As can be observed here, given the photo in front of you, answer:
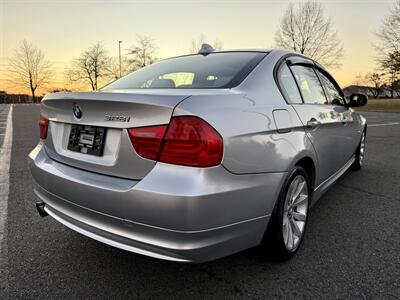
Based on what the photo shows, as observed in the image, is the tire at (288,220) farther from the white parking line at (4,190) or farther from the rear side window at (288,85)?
the white parking line at (4,190)

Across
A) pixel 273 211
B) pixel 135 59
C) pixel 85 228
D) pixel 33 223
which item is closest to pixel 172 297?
pixel 85 228

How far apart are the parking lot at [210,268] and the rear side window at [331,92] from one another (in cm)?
122

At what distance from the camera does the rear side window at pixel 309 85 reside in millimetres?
2779

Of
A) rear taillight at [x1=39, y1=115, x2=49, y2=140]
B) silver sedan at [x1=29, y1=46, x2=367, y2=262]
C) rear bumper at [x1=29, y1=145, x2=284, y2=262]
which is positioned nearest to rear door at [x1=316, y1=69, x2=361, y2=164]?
silver sedan at [x1=29, y1=46, x2=367, y2=262]

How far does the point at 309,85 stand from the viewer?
2988 mm

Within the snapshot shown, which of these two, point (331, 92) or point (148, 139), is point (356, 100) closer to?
point (331, 92)

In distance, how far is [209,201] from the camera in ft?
5.33

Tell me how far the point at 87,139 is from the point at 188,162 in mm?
716

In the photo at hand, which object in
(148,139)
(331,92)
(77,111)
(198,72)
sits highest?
(198,72)

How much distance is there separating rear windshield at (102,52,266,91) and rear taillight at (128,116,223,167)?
0.56 meters

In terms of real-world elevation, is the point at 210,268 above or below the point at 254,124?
below

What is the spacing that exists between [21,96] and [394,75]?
209 ft

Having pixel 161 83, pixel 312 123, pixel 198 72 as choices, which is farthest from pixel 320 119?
pixel 161 83

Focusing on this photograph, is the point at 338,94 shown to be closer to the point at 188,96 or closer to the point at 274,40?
the point at 188,96
